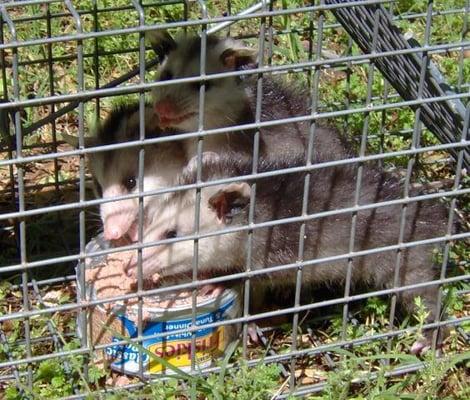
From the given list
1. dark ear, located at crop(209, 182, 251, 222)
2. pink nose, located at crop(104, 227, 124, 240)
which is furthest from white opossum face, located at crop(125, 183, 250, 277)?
pink nose, located at crop(104, 227, 124, 240)

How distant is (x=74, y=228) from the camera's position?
4824 millimetres

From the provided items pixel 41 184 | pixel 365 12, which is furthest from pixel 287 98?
pixel 41 184

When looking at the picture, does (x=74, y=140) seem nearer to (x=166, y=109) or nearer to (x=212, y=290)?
(x=166, y=109)

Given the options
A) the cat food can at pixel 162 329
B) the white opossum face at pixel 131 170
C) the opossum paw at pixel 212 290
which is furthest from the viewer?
the white opossum face at pixel 131 170

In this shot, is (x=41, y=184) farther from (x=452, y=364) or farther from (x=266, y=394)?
(x=452, y=364)

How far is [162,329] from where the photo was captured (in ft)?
12.1

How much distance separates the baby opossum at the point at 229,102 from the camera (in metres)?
4.55

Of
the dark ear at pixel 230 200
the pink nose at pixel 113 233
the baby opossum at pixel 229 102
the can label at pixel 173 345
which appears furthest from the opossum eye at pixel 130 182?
the can label at pixel 173 345

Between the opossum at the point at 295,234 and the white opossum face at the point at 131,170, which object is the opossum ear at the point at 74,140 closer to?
the white opossum face at the point at 131,170

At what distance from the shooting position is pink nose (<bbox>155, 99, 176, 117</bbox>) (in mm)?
4434

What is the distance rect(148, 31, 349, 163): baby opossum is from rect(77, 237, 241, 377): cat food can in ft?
3.04

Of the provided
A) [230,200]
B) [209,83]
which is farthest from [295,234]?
[209,83]

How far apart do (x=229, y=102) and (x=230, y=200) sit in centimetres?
90

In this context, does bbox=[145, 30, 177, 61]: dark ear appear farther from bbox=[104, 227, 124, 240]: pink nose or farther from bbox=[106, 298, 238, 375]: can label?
bbox=[106, 298, 238, 375]: can label
